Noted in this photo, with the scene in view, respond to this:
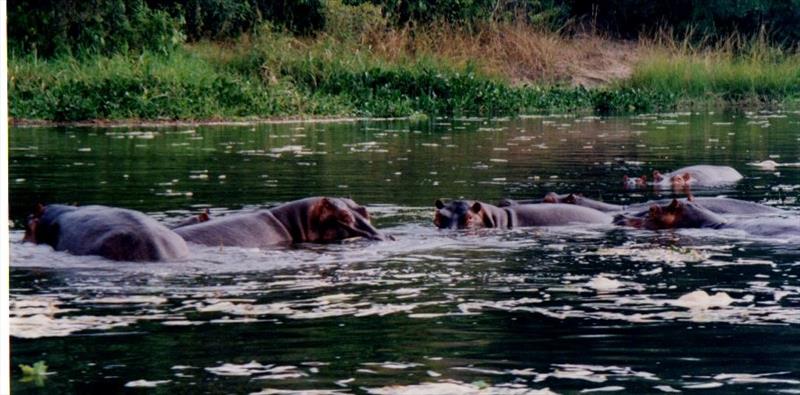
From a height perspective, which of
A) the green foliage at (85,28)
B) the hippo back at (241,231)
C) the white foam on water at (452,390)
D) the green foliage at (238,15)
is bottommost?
the white foam on water at (452,390)

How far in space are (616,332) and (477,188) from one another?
25.0ft

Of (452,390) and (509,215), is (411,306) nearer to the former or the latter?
(452,390)

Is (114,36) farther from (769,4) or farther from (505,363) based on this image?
(505,363)

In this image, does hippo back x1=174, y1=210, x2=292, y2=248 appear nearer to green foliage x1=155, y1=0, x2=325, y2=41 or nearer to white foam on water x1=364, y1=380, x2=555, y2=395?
white foam on water x1=364, y1=380, x2=555, y2=395

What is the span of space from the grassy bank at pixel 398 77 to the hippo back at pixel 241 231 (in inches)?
582

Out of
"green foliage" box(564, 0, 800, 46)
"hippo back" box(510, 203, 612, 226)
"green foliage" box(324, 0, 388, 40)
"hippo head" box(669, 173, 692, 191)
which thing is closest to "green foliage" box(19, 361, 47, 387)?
"hippo back" box(510, 203, 612, 226)

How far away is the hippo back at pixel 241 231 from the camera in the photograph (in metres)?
8.97

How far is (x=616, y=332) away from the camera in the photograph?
609 cm

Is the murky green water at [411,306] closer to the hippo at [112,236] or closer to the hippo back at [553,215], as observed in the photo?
the hippo at [112,236]

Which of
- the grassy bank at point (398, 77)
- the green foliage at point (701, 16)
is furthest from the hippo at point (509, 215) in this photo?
the green foliage at point (701, 16)

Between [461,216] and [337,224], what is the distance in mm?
1046

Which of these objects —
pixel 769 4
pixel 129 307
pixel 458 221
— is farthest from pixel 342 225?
pixel 769 4

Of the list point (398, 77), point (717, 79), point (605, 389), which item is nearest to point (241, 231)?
point (605, 389)

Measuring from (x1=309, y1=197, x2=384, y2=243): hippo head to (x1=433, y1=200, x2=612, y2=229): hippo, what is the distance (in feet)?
2.58
